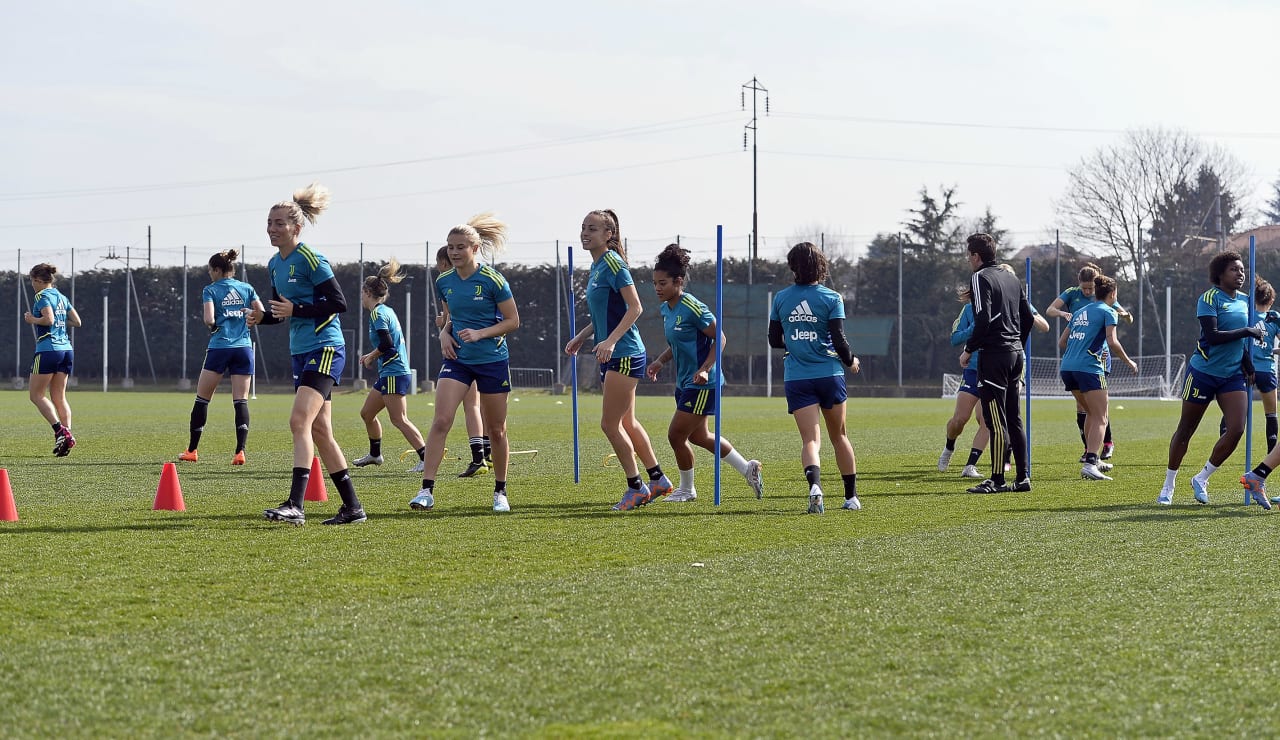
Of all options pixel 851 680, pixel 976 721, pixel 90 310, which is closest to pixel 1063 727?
pixel 976 721

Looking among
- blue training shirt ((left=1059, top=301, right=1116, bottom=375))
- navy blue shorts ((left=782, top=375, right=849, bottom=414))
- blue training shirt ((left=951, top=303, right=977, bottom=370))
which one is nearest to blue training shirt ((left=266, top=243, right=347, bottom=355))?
navy blue shorts ((left=782, top=375, right=849, bottom=414))

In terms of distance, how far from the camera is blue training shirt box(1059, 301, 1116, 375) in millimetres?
11898

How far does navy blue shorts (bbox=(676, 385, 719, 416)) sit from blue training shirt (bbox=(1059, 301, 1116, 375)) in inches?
169

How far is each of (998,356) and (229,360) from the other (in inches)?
279

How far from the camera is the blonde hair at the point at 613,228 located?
28.0 ft

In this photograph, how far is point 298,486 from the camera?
7754mm

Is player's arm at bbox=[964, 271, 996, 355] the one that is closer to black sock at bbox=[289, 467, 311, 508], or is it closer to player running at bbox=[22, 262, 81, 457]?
black sock at bbox=[289, 467, 311, 508]

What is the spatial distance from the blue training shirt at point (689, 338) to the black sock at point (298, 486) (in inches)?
102

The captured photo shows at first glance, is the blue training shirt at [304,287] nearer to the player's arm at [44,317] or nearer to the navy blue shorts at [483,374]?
the navy blue shorts at [483,374]

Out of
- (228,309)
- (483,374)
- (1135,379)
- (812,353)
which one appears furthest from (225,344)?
(1135,379)

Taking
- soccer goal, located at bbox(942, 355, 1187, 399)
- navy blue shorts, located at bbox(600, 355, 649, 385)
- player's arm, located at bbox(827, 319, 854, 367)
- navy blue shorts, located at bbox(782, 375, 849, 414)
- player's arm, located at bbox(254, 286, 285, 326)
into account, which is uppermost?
player's arm, located at bbox(254, 286, 285, 326)

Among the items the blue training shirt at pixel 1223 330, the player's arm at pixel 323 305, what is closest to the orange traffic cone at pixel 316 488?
the player's arm at pixel 323 305

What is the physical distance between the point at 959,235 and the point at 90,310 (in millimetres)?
37120

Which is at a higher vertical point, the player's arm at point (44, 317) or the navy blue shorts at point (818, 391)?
the player's arm at point (44, 317)
